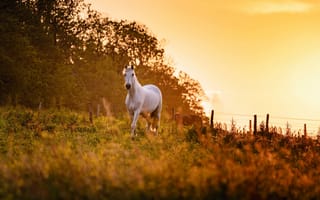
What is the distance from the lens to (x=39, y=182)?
26.5 feet

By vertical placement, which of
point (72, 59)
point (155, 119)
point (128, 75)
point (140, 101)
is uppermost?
point (72, 59)

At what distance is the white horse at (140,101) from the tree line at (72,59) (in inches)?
558

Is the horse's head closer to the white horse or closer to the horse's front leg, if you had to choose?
the white horse

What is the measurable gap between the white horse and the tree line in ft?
46.5

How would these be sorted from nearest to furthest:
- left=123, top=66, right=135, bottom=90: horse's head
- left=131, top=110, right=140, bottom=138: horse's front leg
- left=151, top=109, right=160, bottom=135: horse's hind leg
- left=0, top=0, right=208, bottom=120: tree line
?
left=131, top=110, right=140, bottom=138: horse's front leg
left=123, top=66, right=135, bottom=90: horse's head
left=151, top=109, right=160, bottom=135: horse's hind leg
left=0, top=0, right=208, bottom=120: tree line

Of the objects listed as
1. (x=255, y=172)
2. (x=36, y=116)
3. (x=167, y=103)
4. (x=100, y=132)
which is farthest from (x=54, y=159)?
(x=167, y=103)

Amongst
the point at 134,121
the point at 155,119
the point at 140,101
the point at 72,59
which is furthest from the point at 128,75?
the point at 72,59

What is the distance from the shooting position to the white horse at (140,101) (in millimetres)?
19703

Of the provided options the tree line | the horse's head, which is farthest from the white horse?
the tree line

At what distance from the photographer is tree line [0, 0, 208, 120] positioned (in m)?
39.4

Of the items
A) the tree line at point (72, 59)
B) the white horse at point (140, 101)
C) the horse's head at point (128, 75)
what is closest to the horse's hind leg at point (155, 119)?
the white horse at point (140, 101)

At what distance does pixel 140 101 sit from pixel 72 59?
35481mm

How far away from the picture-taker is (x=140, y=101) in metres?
20.7

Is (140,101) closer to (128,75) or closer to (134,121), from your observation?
(134,121)
